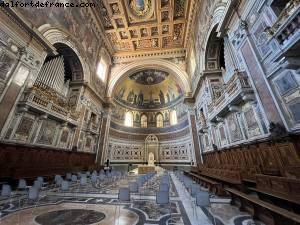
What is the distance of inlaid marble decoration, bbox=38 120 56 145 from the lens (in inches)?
398

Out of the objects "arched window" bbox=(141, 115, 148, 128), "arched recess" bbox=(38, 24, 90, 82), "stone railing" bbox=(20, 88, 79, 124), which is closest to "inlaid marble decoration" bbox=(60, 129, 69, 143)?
"stone railing" bbox=(20, 88, 79, 124)

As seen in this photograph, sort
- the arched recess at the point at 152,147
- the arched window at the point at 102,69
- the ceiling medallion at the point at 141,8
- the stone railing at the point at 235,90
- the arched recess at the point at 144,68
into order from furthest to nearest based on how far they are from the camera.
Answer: the arched recess at the point at 152,147 < the arched recess at the point at 144,68 < the arched window at the point at 102,69 < the ceiling medallion at the point at 141,8 < the stone railing at the point at 235,90

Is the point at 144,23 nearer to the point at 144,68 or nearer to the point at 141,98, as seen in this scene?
the point at 144,68

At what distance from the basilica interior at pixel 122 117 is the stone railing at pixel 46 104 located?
0.08 meters

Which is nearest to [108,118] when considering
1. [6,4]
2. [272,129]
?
[6,4]

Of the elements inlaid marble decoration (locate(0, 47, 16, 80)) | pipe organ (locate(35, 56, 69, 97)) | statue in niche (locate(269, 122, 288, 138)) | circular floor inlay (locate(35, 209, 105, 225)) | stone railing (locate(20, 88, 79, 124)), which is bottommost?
circular floor inlay (locate(35, 209, 105, 225))

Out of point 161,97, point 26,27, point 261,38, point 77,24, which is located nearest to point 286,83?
point 261,38

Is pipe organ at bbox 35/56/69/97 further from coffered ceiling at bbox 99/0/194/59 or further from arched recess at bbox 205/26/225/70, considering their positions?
arched recess at bbox 205/26/225/70

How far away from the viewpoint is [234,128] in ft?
28.1

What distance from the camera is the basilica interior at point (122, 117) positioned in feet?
13.5

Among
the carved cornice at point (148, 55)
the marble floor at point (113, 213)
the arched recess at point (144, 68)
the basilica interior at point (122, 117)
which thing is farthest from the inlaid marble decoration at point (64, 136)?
the carved cornice at point (148, 55)

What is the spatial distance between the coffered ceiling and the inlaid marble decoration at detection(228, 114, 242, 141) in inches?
520

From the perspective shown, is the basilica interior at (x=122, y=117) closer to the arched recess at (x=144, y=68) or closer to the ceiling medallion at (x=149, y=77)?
the arched recess at (x=144, y=68)

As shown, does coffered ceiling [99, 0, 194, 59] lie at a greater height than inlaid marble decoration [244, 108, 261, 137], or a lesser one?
greater
